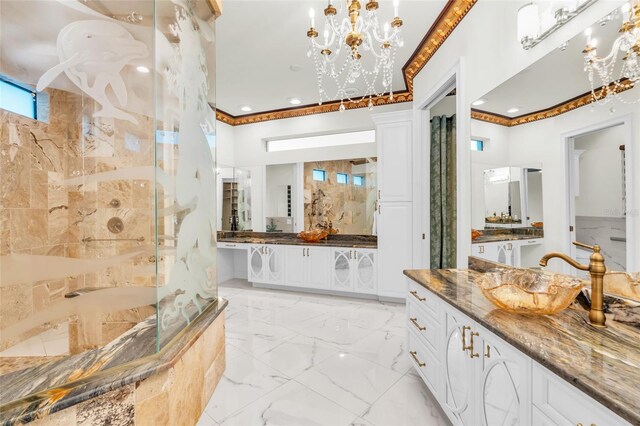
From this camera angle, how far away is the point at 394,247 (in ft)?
12.0

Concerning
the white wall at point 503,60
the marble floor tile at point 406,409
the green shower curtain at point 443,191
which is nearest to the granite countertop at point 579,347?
the white wall at point 503,60

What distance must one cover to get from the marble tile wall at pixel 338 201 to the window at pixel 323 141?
309 mm

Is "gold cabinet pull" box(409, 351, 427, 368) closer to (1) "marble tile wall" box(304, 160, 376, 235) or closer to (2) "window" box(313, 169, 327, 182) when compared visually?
(1) "marble tile wall" box(304, 160, 376, 235)

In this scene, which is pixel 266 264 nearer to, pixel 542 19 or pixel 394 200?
pixel 394 200

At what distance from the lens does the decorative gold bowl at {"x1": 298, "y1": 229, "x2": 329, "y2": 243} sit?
4.33m

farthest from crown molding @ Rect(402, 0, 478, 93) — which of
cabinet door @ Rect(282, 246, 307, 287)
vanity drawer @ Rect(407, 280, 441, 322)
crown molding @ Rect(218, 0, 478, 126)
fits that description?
cabinet door @ Rect(282, 246, 307, 287)

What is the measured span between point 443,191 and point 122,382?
332 centimetres

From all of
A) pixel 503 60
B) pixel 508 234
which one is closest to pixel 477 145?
pixel 503 60

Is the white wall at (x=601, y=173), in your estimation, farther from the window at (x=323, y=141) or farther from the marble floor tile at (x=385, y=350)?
the window at (x=323, y=141)

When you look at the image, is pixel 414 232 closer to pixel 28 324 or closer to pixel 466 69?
pixel 466 69

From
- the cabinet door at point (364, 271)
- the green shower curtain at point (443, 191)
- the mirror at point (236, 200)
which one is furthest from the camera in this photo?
the mirror at point (236, 200)

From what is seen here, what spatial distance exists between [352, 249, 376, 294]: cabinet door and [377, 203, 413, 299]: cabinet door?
4.1 inches

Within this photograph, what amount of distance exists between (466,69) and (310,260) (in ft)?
9.61

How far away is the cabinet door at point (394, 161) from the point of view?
140 inches
